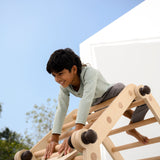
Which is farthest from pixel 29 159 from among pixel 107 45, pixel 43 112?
pixel 43 112

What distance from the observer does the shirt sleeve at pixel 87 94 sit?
170 centimetres

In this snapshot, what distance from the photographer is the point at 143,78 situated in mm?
3396

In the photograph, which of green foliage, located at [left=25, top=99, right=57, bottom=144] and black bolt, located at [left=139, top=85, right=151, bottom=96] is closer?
black bolt, located at [left=139, top=85, right=151, bottom=96]

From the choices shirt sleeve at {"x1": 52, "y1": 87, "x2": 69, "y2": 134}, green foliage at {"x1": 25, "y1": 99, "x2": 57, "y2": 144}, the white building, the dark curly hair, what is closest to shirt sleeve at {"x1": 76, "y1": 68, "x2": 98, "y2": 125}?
the dark curly hair

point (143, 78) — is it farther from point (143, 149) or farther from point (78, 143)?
point (78, 143)

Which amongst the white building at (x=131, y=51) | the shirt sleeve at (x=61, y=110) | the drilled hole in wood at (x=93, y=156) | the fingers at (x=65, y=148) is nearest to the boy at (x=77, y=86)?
the shirt sleeve at (x=61, y=110)

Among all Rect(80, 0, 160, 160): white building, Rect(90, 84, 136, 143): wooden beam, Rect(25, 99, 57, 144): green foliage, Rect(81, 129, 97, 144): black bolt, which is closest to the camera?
Rect(81, 129, 97, 144): black bolt

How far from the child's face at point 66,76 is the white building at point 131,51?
1.57 m

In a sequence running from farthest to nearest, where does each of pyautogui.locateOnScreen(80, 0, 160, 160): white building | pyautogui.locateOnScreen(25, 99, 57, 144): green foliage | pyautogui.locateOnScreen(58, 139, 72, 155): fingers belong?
1. pyautogui.locateOnScreen(25, 99, 57, 144): green foliage
2. pyautogui.locateOnScreen(80, 0, 160, 160): white building
3. pyautogui.locateOnScreen(58, 139, 72, 155): fingers

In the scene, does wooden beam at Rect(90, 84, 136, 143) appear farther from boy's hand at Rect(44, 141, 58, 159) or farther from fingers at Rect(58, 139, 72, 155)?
boy's hand at Rect(44, 141, 58, 159)

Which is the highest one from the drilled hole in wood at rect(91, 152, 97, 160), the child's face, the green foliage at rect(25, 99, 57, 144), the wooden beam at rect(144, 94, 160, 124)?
the child's face

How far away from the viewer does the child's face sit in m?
1.87

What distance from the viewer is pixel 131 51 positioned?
3551mm

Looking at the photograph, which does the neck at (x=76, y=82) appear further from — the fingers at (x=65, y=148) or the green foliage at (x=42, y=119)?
the green foliage at (x=42, y=119)
